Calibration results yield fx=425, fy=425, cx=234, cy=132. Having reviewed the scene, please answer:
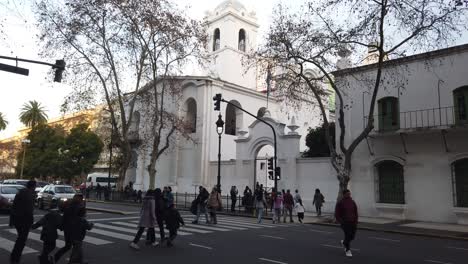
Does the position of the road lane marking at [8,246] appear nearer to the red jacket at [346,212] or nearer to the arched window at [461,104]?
the red jacket at [346,212]

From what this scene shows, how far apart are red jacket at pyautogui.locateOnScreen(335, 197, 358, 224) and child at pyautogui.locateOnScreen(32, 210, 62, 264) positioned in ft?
21.7

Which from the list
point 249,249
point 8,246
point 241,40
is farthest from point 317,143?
point 8,246

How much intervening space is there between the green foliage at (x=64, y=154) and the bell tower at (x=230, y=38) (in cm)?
1943

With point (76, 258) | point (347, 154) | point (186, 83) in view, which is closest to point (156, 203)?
point (76, 258)

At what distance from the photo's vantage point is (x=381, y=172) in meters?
23.7

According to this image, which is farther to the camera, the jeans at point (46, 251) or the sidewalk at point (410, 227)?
the sidewalk at point (410, 227)

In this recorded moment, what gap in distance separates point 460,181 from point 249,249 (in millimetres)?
14323

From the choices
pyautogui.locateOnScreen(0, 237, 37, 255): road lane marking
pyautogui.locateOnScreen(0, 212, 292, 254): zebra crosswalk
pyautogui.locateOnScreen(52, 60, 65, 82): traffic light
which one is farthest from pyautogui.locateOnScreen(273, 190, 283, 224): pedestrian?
pyautogui.locateOnScreen(0, 237, 37, 255): road lane marking

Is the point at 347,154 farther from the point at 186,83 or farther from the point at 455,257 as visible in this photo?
the point at 186,83

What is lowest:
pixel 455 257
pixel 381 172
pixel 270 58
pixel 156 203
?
pixel 455 257

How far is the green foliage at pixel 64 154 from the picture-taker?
174ft

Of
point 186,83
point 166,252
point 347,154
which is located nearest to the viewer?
point 166,252

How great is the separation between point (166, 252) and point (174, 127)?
24.1 meters

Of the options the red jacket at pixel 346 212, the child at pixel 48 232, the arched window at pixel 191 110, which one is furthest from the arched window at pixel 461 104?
the arched window at pixel 191 110
